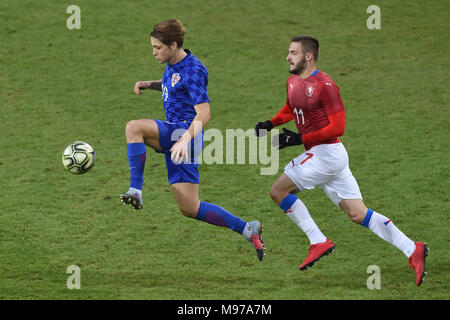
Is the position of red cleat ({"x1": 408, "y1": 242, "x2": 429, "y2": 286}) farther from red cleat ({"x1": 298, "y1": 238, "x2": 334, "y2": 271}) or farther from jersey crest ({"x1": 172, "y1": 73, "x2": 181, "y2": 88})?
jersey crest ({"x1": 172, "y1": 73, "x2": 181, "y2": 88})

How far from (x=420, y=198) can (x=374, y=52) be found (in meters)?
7.23

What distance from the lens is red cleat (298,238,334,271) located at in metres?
7.02

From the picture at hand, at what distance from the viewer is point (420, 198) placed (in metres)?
10.1

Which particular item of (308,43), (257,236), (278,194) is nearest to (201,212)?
(257,236)

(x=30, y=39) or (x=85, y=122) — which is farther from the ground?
(x=30, y=39)

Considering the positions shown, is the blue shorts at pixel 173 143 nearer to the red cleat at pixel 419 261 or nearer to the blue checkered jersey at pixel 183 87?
the blue checkered jersey at pixel 183 87

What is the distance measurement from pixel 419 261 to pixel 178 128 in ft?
9.20

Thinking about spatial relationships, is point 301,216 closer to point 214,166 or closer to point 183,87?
point 183,87

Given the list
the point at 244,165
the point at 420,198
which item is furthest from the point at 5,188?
the point at 420,198

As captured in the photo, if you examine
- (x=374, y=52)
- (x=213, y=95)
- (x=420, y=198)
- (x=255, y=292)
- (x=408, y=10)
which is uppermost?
(x=408, y=10)

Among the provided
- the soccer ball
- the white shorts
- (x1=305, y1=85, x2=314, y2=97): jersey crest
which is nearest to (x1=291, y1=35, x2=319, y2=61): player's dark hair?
(x1=305, y1=85, x2=314, y2=97): jersey crest

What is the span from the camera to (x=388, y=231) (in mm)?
7078

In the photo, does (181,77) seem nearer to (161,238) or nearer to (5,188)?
(161,238)

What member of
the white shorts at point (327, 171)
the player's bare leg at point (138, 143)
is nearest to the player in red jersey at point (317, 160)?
the white shorts at point (327, 171)
